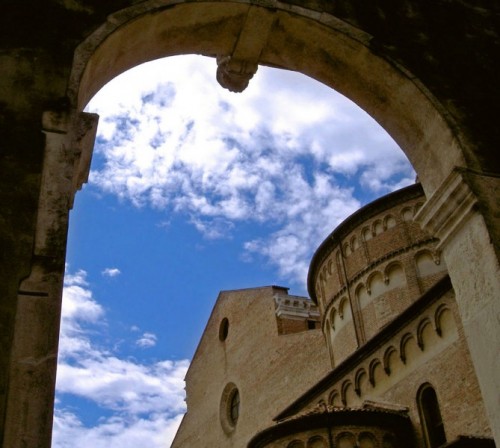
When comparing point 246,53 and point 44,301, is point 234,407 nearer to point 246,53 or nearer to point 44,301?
point 246,53

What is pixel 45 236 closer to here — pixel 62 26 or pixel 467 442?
pixel 62 26

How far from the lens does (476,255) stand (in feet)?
14.1

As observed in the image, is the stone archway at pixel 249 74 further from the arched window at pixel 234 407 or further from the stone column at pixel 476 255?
the arched window at pixel 234 407

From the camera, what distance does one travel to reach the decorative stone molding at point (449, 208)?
4398mm

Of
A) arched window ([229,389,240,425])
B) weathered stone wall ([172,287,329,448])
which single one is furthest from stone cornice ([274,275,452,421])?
arched window ([229,389,240,425])

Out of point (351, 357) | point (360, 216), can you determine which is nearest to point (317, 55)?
point (351, 357)

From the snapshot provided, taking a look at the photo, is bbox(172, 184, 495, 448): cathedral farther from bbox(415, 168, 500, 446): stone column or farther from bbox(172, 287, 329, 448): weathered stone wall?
bbox(415, 168, 500, 446): stone column

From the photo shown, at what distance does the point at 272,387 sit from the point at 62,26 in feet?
68.2

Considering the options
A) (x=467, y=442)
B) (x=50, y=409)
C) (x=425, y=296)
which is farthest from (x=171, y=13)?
(x=425, y=296)

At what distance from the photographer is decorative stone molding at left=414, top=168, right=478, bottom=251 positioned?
14.4 feet

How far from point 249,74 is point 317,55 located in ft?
1.80

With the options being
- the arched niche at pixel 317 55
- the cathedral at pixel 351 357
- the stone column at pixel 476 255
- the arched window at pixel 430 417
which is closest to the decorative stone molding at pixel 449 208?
the stone column at pixel 476 255

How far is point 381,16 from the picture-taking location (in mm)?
5125

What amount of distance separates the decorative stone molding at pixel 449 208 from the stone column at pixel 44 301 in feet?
7.98
